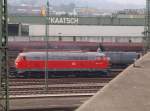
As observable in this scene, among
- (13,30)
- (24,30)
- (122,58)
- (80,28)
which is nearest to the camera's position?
(122,58)

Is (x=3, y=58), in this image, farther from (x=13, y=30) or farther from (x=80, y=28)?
(x=13, y=30)

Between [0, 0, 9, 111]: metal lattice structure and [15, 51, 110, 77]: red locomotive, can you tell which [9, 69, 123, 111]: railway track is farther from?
[0, 0, 9, 111]: metal lattice structure

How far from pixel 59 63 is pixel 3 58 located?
31377 mm

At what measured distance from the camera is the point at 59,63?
153 feet

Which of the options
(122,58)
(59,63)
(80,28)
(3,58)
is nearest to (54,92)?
(59,63)

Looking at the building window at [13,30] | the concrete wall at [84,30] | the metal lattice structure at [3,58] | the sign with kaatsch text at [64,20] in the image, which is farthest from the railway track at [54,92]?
the building window at [13,30]

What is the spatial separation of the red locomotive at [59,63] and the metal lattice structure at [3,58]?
29.7 m

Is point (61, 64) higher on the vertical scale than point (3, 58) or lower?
lower

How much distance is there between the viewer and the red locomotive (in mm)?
46219

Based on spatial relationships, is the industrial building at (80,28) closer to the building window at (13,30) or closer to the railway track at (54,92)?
the building window at (13,30)

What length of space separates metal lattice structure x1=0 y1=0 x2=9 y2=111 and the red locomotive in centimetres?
2968

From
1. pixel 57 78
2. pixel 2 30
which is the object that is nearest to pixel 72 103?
pixel 57 78

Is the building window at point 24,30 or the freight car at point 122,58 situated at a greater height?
the building window at point 24,30

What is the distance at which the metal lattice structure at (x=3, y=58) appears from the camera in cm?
1465
